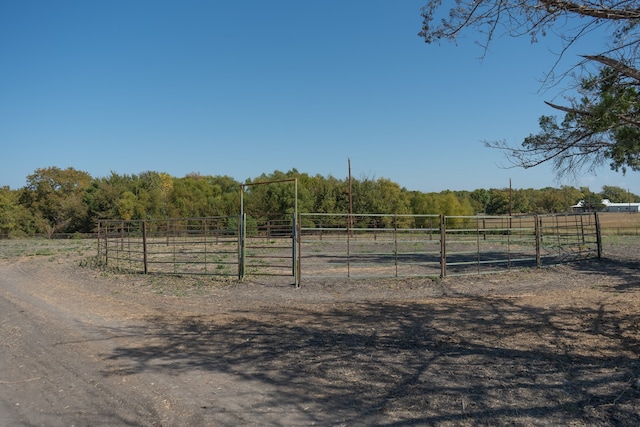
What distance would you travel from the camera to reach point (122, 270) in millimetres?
13445

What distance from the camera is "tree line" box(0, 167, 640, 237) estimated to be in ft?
140

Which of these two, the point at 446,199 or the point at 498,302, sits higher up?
the point at 446,199

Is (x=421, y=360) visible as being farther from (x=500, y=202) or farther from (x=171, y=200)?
(x=500, y=202)

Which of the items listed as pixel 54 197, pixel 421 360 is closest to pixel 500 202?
pixel 54 197

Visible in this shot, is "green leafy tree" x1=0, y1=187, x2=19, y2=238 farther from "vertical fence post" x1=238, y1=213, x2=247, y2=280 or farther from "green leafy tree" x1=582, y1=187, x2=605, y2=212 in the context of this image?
"green leafy tree" x1=582, y1=187, x2=605, y2=212

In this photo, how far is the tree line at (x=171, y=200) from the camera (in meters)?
42.8

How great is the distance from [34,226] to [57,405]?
201 ft

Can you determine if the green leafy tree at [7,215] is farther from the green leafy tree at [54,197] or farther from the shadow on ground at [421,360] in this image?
the shadow on ground at [421,360]

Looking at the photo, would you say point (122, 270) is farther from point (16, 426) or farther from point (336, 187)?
point (336, 187)

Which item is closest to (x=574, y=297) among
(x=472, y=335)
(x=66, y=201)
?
Answer: (x=472, y=335)

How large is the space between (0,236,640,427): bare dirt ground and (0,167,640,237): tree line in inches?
1165

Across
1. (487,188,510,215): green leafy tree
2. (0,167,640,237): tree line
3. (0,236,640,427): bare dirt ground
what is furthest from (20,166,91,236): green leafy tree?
(487,188,510,215): green leafy tree

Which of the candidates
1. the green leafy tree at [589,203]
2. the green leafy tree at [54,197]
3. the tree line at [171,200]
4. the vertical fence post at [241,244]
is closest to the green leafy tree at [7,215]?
the tree line at [171,200]

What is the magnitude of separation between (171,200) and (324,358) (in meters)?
50.6
